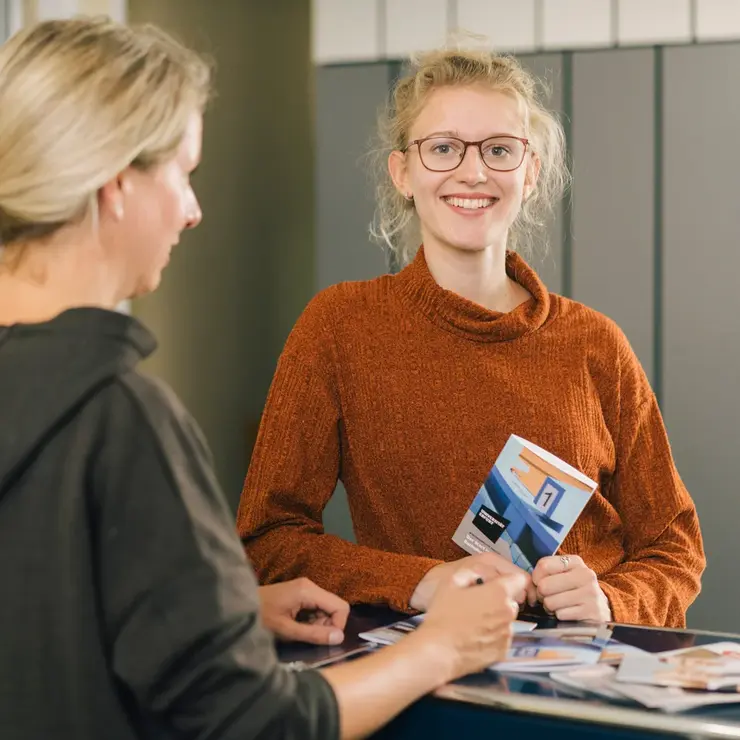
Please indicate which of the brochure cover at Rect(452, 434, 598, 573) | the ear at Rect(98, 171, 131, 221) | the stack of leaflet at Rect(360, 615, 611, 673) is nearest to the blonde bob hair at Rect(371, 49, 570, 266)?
the brochure cover at Rect(452, 434, 598, 573)

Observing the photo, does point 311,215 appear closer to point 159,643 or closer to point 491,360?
point 491,360

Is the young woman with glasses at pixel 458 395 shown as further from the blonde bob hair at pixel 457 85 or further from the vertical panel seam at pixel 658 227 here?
the vertical panel seam at pixel 658 227

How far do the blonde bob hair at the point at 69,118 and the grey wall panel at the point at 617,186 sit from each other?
200 centimetres

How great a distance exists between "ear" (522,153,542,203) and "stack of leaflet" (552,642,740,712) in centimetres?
90

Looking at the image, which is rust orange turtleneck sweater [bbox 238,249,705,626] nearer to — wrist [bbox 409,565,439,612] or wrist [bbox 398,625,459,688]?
wrist [bbox 409,565,439,612]

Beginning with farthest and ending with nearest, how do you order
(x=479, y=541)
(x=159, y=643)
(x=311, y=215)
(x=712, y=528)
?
(x=311, y=215), (x=712, y=528), (x=479, y=541), (x=159, y=643)

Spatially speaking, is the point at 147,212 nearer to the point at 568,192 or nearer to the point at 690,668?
the point at 690,668

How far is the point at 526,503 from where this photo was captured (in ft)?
4.77

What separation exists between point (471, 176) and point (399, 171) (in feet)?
0.63

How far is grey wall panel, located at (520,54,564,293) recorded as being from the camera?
2740 millimetres

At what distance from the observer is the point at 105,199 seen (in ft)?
2.99

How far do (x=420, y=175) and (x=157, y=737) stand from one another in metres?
1.13

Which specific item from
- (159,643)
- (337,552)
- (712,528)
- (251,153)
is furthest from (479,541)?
(251,153)

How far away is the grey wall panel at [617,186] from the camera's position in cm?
270
